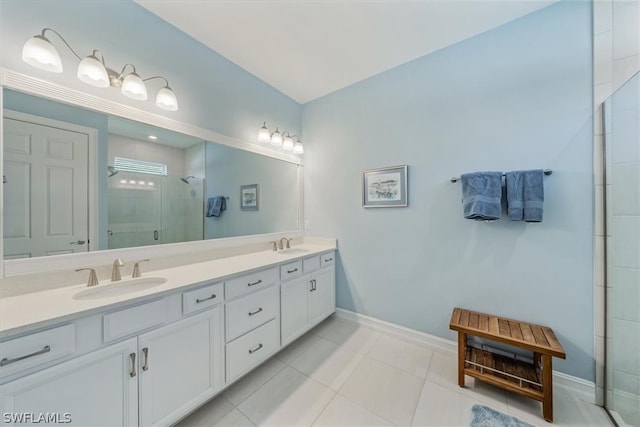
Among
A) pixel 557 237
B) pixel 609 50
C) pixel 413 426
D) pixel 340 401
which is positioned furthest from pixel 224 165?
pixel 609 50

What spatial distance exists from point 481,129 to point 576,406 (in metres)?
2.00

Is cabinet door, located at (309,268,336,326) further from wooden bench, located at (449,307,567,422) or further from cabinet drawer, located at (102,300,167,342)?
cabinet drawer, located at (102,300,167,342)

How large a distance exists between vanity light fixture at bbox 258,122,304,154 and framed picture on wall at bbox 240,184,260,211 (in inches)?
20.4

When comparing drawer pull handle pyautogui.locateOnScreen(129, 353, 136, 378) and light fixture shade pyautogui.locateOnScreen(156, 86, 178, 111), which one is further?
light fixture shade pyautogui.locateOnScreen(156, 86, 178, 111)

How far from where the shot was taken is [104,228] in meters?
1.41

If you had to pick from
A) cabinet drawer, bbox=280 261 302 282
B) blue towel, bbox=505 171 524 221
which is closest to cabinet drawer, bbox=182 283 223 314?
cabinet drawer, bbox=280 261 302 282

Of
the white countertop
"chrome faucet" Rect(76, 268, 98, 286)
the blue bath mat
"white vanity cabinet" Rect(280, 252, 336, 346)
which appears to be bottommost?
the blue bath mat

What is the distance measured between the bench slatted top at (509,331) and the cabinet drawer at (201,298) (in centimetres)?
164

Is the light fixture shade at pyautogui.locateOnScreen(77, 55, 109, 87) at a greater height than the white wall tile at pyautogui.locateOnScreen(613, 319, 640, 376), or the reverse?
the light fixture shade at pyautogui.locateOnScreen(77, 55, 109, 87)

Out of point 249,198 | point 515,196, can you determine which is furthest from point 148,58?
point 515,196

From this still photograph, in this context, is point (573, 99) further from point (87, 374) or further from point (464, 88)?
point (87, 374)

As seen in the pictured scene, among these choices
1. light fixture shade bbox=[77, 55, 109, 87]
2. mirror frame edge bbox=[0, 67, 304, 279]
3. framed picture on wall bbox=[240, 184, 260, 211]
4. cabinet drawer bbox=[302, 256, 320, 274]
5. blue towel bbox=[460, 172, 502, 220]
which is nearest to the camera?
mirror frame edge bbox=[0, 67, 304, 279]

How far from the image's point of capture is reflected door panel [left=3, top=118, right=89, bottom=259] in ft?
3.73

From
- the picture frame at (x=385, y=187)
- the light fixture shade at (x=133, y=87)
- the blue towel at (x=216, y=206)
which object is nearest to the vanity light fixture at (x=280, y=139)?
the blue towel at (x=216, y=206)
